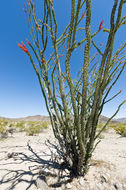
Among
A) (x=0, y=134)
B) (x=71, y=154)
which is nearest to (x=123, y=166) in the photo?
(x=71, y=154)

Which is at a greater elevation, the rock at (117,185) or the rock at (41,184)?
the rock at (41,184)

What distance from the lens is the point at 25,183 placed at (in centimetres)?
120

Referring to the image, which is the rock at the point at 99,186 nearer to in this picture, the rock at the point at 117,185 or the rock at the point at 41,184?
the rock at the point at 117,185

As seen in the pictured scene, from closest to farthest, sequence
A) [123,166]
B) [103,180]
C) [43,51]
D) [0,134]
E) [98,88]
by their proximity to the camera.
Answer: [98,88], [103,180], [43,51], [123,166], [0,134]

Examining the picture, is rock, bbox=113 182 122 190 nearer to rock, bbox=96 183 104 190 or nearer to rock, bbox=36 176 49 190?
rock, bbox=96 183 104 190

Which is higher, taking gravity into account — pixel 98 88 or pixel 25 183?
pixel 98 88

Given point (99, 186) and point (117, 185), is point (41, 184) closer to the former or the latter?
point (99, 186)

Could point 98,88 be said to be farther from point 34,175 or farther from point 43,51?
point 34,175

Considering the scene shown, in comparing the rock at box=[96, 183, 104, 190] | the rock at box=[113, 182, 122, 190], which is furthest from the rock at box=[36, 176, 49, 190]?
the rock at box=[113, 182, 122, 190]

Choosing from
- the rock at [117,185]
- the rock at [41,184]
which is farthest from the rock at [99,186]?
the rock at [41,184]

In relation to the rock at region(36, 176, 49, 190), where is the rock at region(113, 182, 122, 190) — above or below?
below

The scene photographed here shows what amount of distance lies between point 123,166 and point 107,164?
24 cm

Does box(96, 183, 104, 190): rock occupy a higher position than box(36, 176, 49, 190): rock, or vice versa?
box(36, 176, 49, 190): rock

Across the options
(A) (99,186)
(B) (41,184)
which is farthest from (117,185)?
(B) (41,184)
